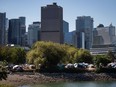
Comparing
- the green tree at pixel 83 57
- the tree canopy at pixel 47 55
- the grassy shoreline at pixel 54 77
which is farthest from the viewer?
the green tree at pixel 83 57

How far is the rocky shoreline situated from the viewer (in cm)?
6655

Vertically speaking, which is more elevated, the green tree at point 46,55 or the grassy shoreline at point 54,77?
the green tree at point 46,55

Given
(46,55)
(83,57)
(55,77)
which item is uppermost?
(46,55)

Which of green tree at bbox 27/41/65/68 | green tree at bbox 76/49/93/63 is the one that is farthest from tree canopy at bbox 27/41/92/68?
green tree at bbox 76/49/93/63

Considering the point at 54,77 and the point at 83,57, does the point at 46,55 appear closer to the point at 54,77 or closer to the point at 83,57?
the point at 54,77

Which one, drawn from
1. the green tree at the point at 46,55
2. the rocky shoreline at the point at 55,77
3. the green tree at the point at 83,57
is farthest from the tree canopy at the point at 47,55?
the green tree at the point at 83,57

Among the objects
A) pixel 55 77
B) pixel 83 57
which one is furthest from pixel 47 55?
pixel 83 57

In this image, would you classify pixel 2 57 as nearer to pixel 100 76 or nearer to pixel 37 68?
pixel 37 68

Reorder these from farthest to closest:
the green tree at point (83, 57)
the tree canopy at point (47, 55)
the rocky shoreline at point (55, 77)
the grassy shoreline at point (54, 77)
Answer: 1. the green tree at point (83, 57)
2. the tree canopy at point (47, 55)
3. the rocky shoreline at point (55, 77)
4. the grassy shoreline at point (54, 77)

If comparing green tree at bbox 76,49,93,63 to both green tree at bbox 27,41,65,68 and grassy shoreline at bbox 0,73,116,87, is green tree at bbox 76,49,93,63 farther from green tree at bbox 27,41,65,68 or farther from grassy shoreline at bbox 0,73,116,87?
grassy shoreline at bbox 0,73,116,87

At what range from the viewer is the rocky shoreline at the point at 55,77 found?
2620 inches

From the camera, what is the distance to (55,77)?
7206 cm

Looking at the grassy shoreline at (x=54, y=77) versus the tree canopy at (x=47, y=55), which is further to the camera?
the tree canopy at (x=47, y=55)

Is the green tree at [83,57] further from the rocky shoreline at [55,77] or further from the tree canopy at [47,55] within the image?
the rocky shoreline at [55,77]
